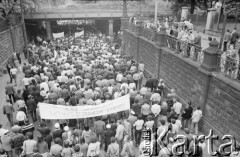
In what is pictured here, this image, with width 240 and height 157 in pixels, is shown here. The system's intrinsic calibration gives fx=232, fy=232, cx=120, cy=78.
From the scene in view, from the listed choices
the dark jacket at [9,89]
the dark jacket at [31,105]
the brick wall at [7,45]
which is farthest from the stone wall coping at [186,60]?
the brick wall at [7,45]

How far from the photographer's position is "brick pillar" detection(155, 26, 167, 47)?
14.1 metres

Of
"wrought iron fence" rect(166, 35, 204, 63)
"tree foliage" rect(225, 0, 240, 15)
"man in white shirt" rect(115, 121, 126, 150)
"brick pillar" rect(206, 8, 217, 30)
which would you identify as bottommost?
"man in white shirt" rect(115, 121, 126, 150)

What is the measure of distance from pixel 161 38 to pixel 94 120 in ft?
23.1

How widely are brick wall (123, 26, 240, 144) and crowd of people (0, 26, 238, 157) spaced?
591 mm

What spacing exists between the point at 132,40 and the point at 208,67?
41.7ft

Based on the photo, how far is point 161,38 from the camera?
563 inches

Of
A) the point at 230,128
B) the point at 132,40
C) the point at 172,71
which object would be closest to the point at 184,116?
the point at 230,128

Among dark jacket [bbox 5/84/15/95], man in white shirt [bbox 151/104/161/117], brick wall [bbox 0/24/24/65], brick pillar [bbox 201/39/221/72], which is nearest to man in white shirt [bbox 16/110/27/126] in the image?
dark jacket [bbox 5/84/15/95]

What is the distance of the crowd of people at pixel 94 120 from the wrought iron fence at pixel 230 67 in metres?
1.74

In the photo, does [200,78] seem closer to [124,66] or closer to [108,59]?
[124,66]

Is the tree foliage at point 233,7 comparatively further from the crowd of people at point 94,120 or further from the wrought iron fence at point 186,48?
the crowd of people at point 94,120

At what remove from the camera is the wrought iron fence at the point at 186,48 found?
10.6m

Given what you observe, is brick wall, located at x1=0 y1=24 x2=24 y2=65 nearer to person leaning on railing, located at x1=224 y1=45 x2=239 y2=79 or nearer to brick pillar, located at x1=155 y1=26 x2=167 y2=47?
brick pillar, located at x1=155 y1=26 x2=167 y2=47

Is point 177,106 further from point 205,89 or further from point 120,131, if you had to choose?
point 120,131
